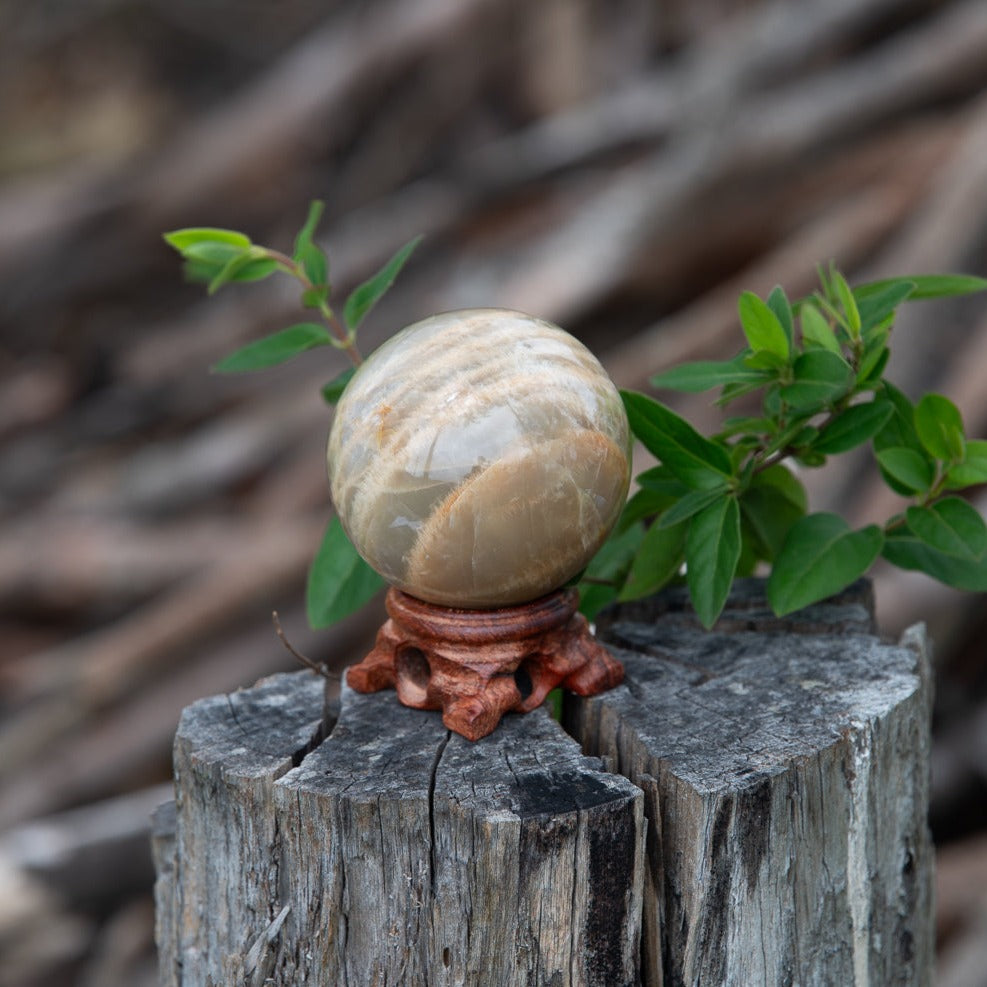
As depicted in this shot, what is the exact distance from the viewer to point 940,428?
125 cm

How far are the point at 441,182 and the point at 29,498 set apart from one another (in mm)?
1670

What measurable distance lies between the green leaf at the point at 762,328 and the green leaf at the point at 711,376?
34 mm

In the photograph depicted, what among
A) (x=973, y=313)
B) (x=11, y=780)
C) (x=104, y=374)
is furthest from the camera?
(x=104, y=374)

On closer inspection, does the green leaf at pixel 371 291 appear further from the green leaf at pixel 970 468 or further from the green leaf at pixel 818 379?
the green leaf at pixel 970 468

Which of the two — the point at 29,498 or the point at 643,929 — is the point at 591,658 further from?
the point at 29,498

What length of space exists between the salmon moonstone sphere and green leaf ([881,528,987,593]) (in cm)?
41

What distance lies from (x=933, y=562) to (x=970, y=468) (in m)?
0.13

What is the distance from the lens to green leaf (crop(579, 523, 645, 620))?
1.43 metres

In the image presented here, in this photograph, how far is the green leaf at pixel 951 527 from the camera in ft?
3.93

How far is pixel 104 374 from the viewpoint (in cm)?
397

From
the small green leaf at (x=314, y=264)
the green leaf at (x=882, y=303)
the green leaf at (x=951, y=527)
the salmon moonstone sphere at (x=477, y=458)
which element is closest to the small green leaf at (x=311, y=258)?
the small green leaf at (x=314, y=264)

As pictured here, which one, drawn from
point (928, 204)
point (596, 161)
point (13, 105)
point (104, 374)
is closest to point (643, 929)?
point (928, 204)

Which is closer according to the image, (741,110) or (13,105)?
(741,110)

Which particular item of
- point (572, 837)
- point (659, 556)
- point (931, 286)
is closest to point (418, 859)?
point (572, 837)
